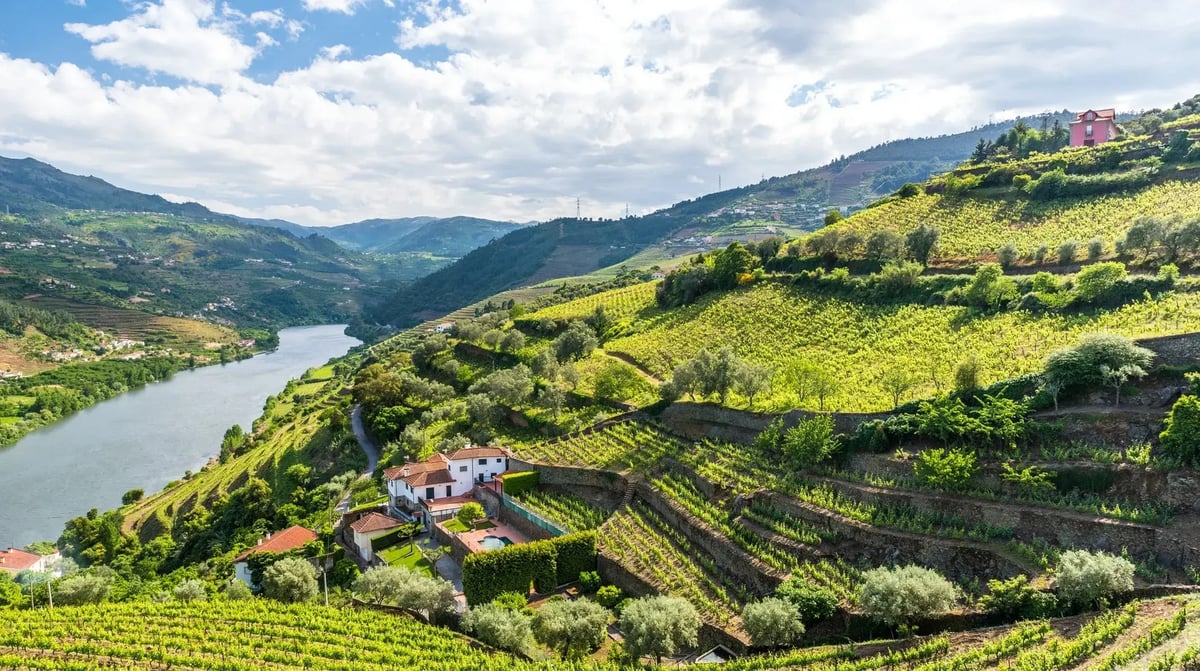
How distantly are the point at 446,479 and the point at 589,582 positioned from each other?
50.7 feet

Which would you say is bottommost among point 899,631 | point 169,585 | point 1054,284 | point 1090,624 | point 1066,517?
point 169,585

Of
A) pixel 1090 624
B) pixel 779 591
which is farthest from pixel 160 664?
pixel 1090 624

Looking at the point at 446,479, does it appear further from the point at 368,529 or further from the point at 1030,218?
the point at 1030,218

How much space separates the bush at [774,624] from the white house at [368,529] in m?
24.1

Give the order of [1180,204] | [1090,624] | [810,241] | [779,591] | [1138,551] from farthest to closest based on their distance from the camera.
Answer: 1. [810,241]
2. [1180,204]
3. [779,591]
4. [1138,551]
5. [1090,624]

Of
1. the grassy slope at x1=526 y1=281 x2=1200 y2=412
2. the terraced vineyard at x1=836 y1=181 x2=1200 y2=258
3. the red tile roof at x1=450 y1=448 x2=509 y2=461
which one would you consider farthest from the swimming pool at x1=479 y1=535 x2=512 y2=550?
the terraced vineyard at x1=836 y1=181 x2=1200 y2=258

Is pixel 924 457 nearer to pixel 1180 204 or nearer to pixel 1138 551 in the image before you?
pixel 1138 551

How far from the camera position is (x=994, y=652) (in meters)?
18.5

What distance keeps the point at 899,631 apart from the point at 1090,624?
4.94 metres

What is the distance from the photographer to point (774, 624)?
21.9m

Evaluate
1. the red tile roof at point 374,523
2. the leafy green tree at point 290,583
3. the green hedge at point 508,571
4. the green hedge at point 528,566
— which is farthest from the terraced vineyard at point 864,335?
the leafy green tree at point 290,583

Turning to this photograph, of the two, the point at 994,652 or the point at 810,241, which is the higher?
the point at 810,241

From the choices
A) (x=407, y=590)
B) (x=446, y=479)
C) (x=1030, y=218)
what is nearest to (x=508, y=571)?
(x=407, y=590)

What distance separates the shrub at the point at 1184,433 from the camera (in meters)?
21.1
